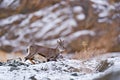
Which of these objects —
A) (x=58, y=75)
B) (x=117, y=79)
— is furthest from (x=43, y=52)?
(x=117, y=79)

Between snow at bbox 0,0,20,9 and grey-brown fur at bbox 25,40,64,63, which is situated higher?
snow at bbox 0,0,20,9

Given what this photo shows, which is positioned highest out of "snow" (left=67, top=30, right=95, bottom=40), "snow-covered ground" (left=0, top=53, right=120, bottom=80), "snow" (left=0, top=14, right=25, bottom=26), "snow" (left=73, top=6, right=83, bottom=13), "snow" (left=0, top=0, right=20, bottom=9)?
"snow" (left=0, top=0, right=20, bottom=9)

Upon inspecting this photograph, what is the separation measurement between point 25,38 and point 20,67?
788 inches

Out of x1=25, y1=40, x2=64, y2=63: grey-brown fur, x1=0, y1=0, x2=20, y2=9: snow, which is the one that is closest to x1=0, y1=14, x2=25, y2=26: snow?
x1=0, y1=0, x2=20, y2=9: snow

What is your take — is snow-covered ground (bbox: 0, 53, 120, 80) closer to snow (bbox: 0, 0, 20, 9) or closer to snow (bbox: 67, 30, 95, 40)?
snow (bbox: 67, 30, 95, 40)

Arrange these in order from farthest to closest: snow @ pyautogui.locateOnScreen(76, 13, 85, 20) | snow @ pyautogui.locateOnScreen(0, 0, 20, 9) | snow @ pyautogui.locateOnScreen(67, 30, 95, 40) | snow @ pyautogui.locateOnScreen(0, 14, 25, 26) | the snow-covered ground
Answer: snow @ pyautogui.locateOnScreen(0, 0, 20, 9)
snow @ pyautogui.locateOnScreen(0, 14, 25, 26)
snow @ pyautogui.locateOnScreen(76, 13, 85, 20)
snow @ pyautogui.locateOnScreen(67, 30, 95, 40)
the snow-covered ground

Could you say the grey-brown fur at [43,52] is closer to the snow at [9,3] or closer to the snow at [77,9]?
the snow at [77,9]

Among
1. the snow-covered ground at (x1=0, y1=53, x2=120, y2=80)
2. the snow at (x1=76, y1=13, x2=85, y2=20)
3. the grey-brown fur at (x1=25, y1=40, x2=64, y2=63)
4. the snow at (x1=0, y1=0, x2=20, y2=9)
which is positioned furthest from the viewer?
the snow at (x1=0, y1=0, x2=20, y2=9)

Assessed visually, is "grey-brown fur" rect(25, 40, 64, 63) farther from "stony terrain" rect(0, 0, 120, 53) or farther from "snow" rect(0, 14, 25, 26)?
"snow" rect(0, 14, 25, 26)

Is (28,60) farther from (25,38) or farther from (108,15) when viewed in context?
(108,15)

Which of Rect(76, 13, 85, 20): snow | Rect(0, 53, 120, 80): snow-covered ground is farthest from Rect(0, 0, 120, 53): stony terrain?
Rect(0, 53, 120, 80): snow-covered ground

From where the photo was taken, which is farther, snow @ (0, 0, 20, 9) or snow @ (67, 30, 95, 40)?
snow @ (0, 0, 20, 9)

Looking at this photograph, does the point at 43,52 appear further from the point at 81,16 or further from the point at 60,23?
the point at 81,16

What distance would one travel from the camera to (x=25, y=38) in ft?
96.7
